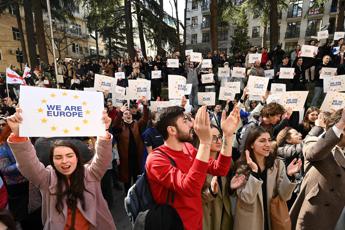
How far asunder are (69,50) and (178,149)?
171ft

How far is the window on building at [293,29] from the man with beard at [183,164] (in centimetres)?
4370

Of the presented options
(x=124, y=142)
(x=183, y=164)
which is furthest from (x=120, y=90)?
(x=183, y=164)

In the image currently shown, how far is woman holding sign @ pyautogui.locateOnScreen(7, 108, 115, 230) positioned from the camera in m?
2.04

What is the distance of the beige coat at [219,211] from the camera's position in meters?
2.61

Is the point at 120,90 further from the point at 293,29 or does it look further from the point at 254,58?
the point at 293,29

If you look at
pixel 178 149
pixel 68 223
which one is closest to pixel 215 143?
pixel 178 149

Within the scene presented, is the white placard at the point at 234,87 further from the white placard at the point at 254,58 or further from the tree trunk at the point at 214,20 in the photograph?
the tree trunk at the point at 214,20

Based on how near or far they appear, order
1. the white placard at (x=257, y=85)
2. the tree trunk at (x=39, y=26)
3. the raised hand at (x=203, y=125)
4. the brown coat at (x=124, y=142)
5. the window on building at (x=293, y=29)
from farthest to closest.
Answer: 1. the window on building at (x=293, y=29)
2. the tree trunk at (x=39, y=26)
3. the white placard at (x=257, y=85)
4. the brown coat at (x=124, y=142)
5. the raised hand at (x=203, y=125)

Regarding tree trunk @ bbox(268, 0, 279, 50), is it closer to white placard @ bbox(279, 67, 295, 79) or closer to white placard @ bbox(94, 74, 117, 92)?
white placard @ bbox(279, 67, 295, 79)

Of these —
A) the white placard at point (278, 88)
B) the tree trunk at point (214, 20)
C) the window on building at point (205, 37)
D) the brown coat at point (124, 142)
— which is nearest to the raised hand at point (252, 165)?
the brown coat at point (124, 142)

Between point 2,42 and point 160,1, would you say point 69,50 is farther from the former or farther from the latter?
point 160,1

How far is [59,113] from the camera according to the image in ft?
7.09

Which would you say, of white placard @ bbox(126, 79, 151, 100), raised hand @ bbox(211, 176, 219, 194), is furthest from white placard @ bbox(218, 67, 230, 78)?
raised hand @ bbox(211, 176, 219, 194)

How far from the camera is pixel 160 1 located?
19.0 meters
